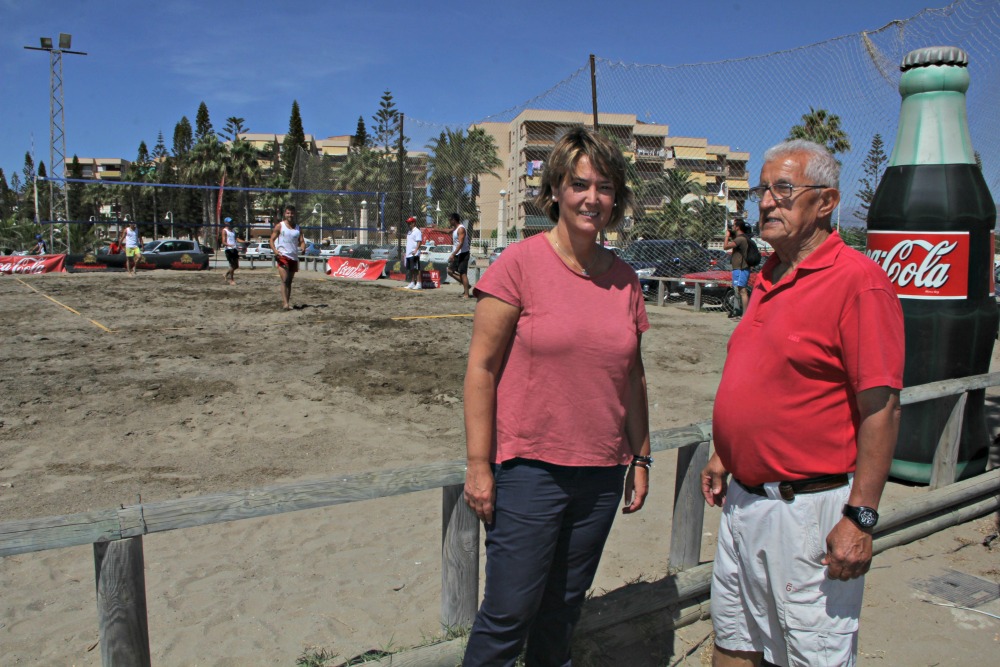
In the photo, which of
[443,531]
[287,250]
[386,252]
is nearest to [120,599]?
[443,531]

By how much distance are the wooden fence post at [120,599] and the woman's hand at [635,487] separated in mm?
Result: 1380

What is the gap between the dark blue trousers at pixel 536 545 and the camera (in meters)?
1.94

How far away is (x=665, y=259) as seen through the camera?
1460 centimetres

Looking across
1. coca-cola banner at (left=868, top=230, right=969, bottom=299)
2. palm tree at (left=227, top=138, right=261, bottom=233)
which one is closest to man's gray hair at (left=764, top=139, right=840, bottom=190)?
coca-cola banner at (left=868, top=230, right=969, bottom=299)

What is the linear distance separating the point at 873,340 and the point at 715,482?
2.50 ft

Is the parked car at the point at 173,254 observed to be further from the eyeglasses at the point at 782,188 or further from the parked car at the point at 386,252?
the eyeglasses at the point at 782,188

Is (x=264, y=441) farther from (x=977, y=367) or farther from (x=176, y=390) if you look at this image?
(x=977, y=367)

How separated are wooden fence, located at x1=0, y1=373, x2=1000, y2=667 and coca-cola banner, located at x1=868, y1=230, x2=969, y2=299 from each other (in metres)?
0.80

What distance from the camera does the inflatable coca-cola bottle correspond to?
174 inches

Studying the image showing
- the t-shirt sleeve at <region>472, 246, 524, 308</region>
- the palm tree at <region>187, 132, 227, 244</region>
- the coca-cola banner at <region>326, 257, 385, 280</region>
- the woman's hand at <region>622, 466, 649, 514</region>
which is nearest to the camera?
the t-shirt sleeve at <region>472, 246, 524, 308</region>

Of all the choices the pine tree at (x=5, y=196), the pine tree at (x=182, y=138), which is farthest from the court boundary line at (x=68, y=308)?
the pine tree at (x=5, y=196)

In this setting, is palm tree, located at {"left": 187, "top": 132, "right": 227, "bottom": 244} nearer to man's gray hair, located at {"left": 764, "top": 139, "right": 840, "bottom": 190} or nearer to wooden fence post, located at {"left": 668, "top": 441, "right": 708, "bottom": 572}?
wooden fence post, located at {"left": 668, "top": 441, "right": 708, "bottom": 572}

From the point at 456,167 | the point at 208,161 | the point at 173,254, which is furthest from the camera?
the point at 208,161

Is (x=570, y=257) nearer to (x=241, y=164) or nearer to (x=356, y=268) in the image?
(x=356, y=268)
